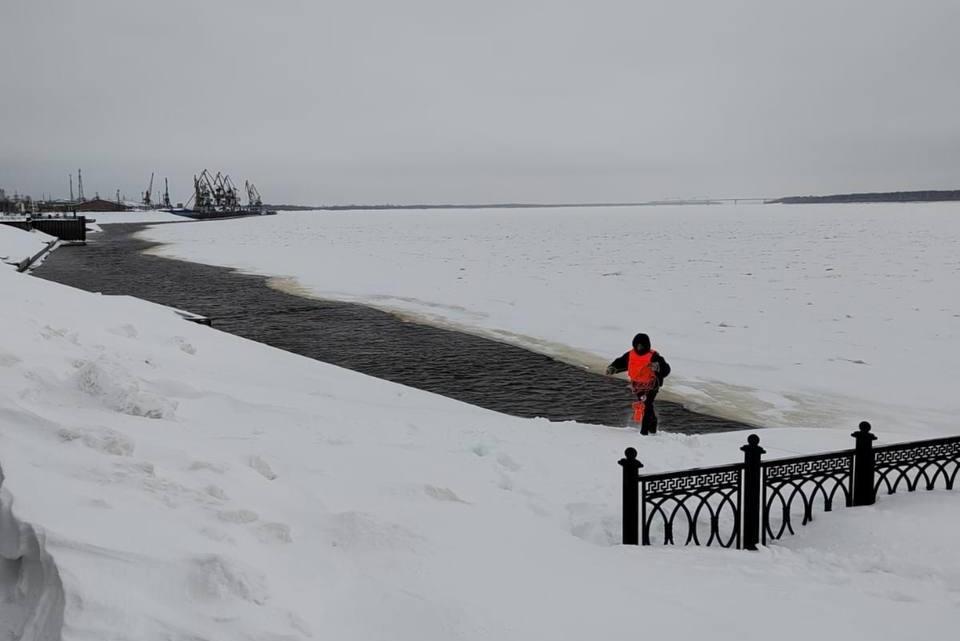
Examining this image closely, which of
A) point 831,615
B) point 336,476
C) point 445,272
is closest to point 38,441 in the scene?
point 336,476

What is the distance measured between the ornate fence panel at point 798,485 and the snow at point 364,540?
20 cm

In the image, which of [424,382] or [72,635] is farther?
[424,382]

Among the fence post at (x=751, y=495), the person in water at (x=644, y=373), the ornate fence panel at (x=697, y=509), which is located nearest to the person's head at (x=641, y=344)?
the person in water at (x=644, y=373)

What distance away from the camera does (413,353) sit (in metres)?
16.5

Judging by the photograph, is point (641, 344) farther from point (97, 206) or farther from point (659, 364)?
point (97, 206)

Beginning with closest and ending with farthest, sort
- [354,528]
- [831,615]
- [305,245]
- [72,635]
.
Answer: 1. [72,635]
2. [831,615]
3. [354,528]
4. [305,245]

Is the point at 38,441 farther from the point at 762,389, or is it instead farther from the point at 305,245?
the point at 305,245

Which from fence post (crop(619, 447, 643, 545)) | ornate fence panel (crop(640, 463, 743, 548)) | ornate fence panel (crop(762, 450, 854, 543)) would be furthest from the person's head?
fence post (crop(619, 447, 643, 545))

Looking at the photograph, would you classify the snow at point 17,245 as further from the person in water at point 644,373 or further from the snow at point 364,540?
the person in water at point 644,373

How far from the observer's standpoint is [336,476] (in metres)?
6.44

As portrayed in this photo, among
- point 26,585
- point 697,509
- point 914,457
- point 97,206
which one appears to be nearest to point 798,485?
point 697,509

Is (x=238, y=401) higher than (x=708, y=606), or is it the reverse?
(x=238, y=401)

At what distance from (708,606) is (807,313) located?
16892 mm

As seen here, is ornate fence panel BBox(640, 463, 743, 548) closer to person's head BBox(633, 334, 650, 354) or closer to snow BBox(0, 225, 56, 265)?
person's head BBox(633, 334, 650, 354)
